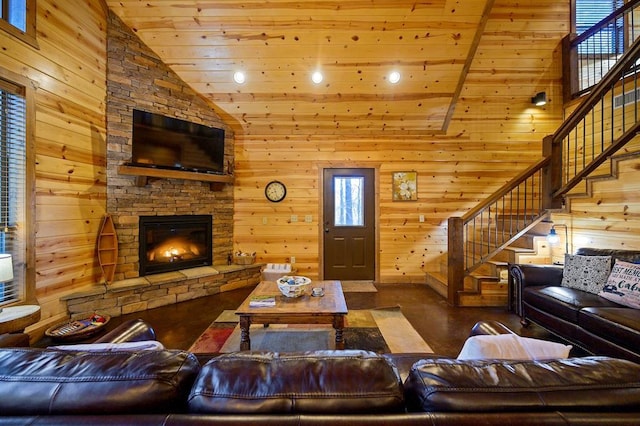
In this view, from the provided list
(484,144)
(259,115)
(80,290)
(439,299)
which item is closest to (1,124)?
(80,290)

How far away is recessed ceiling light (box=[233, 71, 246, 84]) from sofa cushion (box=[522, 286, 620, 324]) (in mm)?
4477

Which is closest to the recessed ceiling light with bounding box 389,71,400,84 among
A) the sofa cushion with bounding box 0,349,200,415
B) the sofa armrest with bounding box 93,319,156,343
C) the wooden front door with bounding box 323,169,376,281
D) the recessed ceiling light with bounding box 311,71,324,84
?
the recessed ceiling light with bounding box 311,71,324,84

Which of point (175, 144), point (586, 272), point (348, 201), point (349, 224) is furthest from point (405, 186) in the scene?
point (175, 144)

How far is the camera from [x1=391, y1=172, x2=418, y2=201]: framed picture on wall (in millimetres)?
4969

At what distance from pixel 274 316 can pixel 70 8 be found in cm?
406

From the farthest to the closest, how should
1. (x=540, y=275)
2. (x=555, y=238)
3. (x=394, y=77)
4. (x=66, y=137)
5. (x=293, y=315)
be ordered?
(x=394, y=77) < (x=555, y=238) < (x=66, y=137) < (x=540, y=275) < (x=293, y=315)

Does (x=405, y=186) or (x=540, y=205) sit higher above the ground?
(x=405, y=186)

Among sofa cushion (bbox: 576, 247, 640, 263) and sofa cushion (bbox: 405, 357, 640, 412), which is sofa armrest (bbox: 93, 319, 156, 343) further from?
sofa cushion (bbox: 576, 247, 640, 263)

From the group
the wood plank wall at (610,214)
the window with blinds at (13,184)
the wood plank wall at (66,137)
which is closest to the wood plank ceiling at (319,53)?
the wood plank wall at (66,137)

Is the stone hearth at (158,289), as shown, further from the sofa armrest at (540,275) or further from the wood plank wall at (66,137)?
the sofa armrest at (540,275)

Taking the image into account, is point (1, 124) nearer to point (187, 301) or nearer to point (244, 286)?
point (187, 301)

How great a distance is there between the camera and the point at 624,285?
7.88 ft

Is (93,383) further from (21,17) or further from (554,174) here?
(554,174)

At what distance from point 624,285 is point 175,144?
526 centimetres
